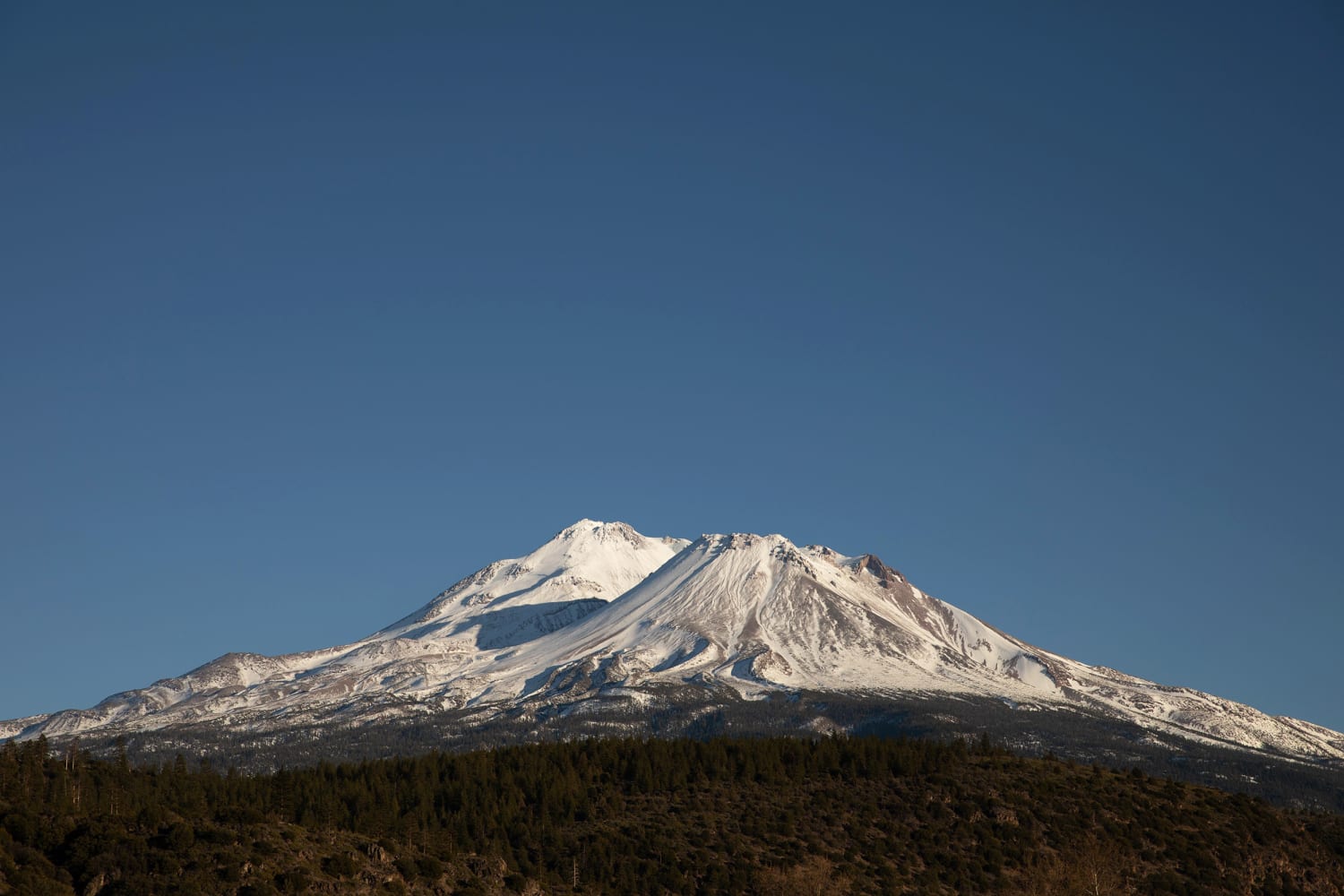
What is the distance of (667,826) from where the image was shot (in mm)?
139625

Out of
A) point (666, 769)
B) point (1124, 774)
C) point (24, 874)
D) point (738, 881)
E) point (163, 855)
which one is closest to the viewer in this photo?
point (24, 874)

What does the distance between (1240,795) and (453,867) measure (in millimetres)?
98509

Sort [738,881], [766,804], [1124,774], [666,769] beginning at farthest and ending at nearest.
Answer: [1124,774], [666,769], [766,804], [738,881]

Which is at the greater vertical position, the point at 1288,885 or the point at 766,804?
the point at 766,804

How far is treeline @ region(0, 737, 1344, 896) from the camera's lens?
99375 mm

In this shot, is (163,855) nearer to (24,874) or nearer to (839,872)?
(24,874)

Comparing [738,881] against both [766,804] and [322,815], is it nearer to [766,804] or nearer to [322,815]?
[766,804]

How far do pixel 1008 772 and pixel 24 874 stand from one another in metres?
107

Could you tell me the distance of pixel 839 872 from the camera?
128 meters

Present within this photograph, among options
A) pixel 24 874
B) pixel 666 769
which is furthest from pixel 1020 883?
pixel 24 874

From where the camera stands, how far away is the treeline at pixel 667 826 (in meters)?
99.4

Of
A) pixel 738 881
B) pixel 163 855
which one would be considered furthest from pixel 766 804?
pixel 163 855

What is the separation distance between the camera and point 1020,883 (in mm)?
133000

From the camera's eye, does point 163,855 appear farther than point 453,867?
No
